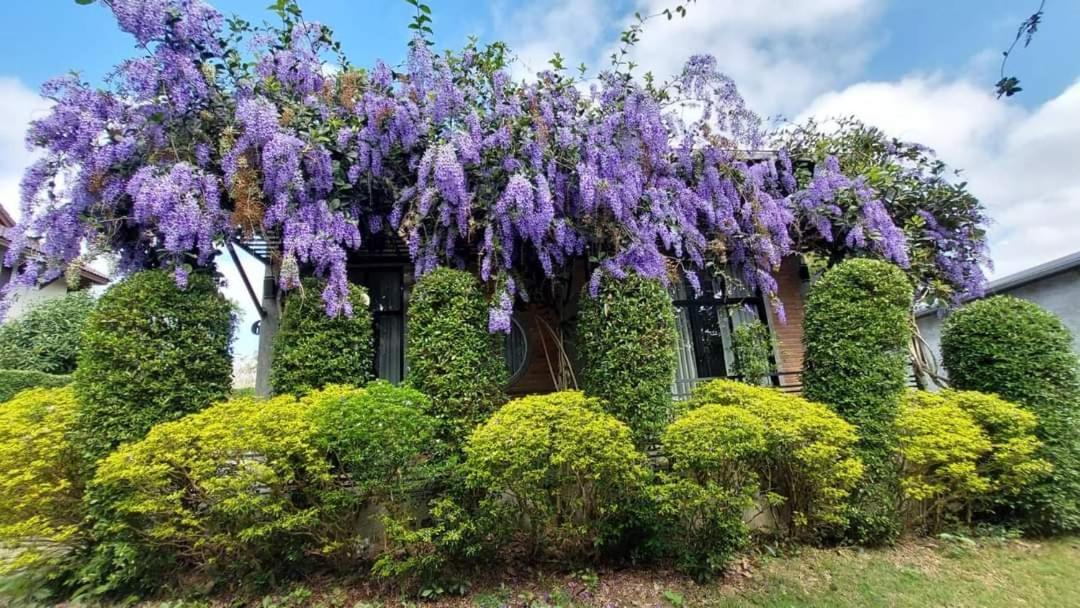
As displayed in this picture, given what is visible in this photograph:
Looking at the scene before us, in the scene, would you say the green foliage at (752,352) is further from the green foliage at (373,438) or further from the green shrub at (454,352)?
the green foliage at (373,438)

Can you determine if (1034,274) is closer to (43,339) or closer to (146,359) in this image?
(146,359)

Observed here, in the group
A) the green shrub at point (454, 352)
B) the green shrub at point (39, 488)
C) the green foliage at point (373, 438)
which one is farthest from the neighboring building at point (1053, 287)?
the green shrub at point (39, 488)

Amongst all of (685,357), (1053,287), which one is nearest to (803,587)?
(685,357)

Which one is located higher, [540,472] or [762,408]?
[762,408]

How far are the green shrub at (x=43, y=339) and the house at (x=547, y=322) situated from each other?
747 centimetres

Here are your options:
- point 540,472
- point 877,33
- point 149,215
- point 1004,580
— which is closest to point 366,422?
point 540,472

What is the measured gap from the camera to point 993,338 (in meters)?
5.32

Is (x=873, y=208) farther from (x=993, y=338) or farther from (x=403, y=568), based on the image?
(x=403, y=568)

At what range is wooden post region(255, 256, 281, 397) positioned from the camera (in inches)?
228

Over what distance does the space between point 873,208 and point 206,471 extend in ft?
25.4

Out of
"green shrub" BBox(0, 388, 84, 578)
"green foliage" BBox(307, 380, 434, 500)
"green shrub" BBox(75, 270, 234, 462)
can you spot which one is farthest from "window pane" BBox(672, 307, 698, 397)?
"green shrub" BBox(0, 388, 84, 578)

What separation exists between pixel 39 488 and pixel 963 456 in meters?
8.09

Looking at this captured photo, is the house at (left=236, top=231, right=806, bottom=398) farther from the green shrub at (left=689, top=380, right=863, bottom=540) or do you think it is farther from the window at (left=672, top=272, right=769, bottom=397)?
the green shrub at (left=689, top=380, right=863, bottom=540)

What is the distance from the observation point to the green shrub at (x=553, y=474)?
3648 mm
